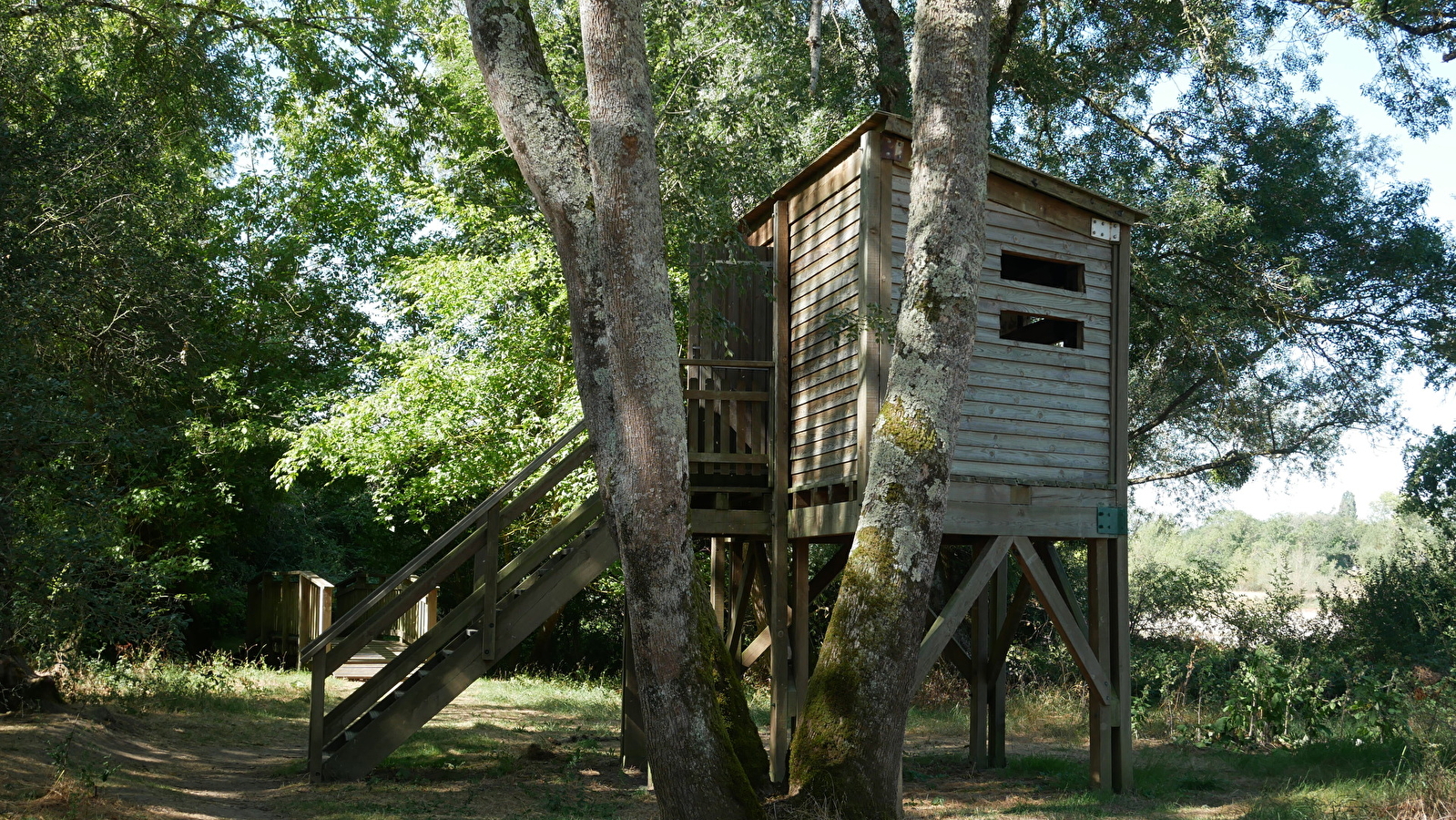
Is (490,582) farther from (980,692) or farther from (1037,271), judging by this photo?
(1037,271)

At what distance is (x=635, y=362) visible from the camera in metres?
5.73

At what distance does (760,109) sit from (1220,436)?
1077 cm

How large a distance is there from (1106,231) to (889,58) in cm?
577

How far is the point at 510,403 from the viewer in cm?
1493

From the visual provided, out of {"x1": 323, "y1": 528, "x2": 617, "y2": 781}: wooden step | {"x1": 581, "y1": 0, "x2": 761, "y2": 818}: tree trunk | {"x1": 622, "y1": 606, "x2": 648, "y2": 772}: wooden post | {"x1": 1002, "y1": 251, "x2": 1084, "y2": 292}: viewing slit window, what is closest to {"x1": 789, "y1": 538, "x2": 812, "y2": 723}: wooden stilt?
{"x1": 622, "y1": 606, "x2": 648, "y2": 772}: wooden post

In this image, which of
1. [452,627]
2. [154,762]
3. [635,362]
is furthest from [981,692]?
[154,762]

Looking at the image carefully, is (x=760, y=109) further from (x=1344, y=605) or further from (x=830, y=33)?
(x=1344, y=605)

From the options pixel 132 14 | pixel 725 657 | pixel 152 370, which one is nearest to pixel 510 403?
pixel 152 370

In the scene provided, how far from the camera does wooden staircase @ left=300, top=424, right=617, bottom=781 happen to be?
7918 mm

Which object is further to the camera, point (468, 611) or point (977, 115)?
point (468, 611)

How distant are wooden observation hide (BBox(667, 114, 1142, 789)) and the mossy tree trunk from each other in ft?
6.75

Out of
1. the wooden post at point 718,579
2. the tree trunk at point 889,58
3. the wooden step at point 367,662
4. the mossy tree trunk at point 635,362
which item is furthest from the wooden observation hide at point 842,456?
the wooden step at point 367,662

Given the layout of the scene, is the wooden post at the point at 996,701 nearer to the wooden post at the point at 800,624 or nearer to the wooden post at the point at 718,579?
the wooden post at the point at 800,624

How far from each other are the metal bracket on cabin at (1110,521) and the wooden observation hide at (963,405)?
15mm
